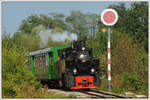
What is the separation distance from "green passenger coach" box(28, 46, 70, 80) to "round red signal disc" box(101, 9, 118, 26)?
10.8 feet

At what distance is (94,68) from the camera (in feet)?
62.5

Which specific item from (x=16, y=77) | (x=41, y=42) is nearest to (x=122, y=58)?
(x=16, y=77)

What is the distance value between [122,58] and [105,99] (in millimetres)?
9394

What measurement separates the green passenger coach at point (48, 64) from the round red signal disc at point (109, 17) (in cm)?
330

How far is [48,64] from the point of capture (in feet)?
68.5

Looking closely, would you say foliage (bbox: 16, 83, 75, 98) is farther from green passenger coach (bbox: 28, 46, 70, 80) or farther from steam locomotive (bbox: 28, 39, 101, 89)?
green passenger coach (bbox: 28, 46, 70, 80)

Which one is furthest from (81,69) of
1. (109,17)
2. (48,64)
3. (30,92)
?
(30,92)

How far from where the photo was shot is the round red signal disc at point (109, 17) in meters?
17.8

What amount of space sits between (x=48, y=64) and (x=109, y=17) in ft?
17.1

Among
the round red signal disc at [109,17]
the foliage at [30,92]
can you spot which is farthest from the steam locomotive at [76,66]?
the foliage at [30,92]

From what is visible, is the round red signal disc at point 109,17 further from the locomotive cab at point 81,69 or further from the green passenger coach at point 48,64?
the green passenger coach at point 48,64

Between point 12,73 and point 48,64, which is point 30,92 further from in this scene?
point 48,64

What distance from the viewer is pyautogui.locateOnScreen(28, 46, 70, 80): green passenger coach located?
65.1ft

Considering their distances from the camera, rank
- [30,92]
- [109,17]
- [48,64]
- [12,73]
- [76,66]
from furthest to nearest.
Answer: [48,64]
[76,66]
[109,17]
[12,73]
[30,92]
